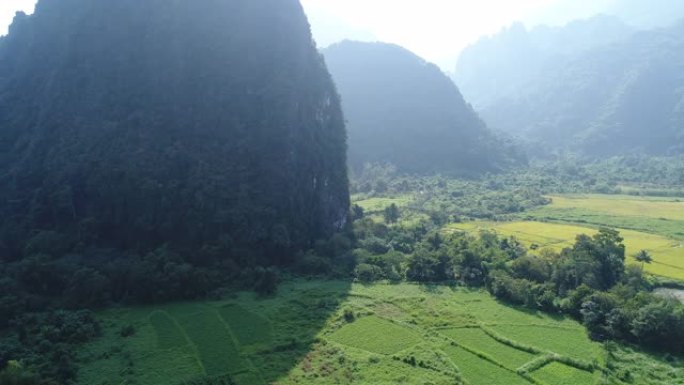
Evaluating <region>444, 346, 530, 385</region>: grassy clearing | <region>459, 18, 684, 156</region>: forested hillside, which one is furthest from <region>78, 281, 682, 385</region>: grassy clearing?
<region>459, 18, 684, 156</region>: forested hillside

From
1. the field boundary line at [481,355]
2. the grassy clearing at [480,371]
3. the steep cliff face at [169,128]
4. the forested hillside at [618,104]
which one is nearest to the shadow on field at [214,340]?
the field boundary line at [481,355]

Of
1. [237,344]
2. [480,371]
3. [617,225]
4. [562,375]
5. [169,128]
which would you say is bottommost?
[562,375]

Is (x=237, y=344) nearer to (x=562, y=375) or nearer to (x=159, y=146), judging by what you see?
(x=562, y=375)

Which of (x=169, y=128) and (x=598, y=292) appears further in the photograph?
(x=169, y=128)

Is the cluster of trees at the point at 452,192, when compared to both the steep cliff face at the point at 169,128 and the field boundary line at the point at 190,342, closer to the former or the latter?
the steep cliff face at the point at 169,128

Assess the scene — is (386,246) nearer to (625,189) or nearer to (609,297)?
(609,297)

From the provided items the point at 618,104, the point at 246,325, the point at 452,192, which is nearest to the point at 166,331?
the point at 246,325

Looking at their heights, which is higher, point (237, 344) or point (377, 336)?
point (237, 344)
